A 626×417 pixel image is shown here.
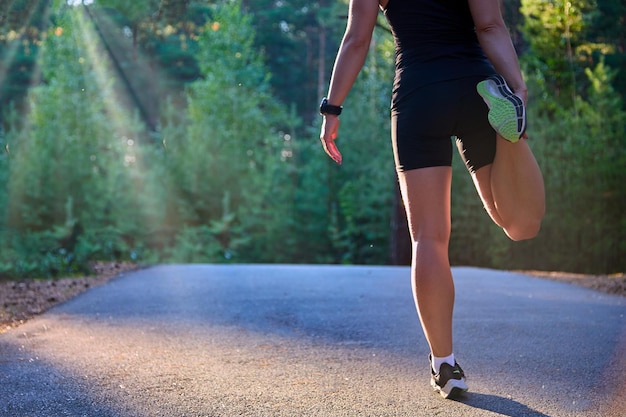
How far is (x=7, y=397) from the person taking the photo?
339 centimetres

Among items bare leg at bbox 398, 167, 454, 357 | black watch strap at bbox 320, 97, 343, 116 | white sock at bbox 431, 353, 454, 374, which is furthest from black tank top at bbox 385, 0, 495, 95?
white sock at bbox 431, 353, 454, 374

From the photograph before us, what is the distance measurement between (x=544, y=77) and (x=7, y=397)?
58.6ft

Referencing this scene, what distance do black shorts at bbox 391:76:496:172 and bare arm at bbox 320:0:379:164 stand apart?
0.27 m

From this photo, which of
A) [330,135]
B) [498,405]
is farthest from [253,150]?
[498,405]

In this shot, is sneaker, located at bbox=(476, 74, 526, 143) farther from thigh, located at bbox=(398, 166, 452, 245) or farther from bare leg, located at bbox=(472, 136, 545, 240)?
thigh, located at bbox=(398, 166, 452, 245)

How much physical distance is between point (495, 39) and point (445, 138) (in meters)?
0.43

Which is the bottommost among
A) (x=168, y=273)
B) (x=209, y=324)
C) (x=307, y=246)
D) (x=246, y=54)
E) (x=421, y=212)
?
(x=307, y=246)

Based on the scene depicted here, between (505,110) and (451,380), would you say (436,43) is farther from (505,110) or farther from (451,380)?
(451,380)

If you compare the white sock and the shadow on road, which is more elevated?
the white sock

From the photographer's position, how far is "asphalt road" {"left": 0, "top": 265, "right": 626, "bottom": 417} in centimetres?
330

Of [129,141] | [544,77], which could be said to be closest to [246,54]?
[129,141]

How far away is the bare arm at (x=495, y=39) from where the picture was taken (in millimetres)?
3338

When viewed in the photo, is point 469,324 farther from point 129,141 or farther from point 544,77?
point 129,141

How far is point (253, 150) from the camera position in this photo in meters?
30.0
